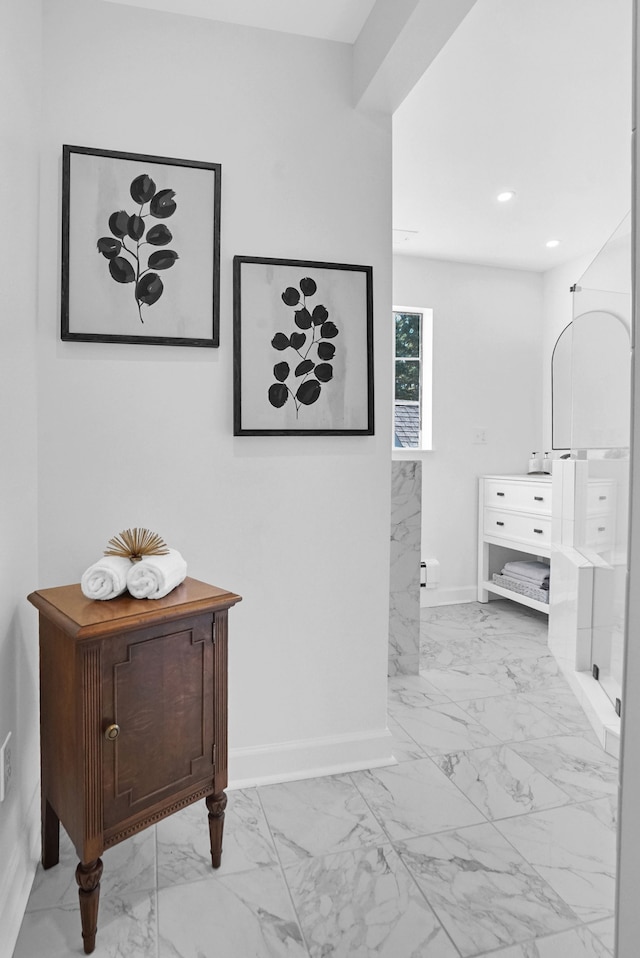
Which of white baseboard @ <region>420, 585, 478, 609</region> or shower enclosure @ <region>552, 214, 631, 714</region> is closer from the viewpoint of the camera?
shower enclosure @ <region>552, 214, 631, 714</region>

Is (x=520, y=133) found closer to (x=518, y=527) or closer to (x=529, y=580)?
(x=518, y=527)

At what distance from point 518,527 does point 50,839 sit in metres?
3.25

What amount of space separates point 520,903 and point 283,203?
6.93ft

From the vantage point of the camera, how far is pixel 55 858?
5.20 feet

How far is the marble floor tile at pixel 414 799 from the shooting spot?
1.77m

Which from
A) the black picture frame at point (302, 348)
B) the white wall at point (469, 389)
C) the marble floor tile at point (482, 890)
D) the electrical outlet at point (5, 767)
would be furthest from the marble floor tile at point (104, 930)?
the white wall at point (469, 389)

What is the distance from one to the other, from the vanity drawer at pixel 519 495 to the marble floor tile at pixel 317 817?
7.66 ft

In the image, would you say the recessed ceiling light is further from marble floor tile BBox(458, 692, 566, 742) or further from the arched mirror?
marble floor tile BBox(458, 692, 566, 742)

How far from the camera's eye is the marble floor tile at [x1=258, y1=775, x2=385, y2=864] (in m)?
1.67

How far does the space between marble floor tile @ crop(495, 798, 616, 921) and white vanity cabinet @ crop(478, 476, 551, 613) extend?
6.78ft

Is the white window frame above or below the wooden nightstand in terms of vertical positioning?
above

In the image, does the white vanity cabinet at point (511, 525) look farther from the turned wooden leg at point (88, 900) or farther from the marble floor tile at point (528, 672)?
the turned wooden leg at point (88, 900)

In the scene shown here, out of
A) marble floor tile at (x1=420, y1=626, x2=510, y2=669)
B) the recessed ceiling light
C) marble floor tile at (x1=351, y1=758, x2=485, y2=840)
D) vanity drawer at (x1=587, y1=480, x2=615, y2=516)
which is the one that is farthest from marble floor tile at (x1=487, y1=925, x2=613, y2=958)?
the recessed ceiling light

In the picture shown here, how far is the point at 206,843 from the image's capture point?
1693mm
